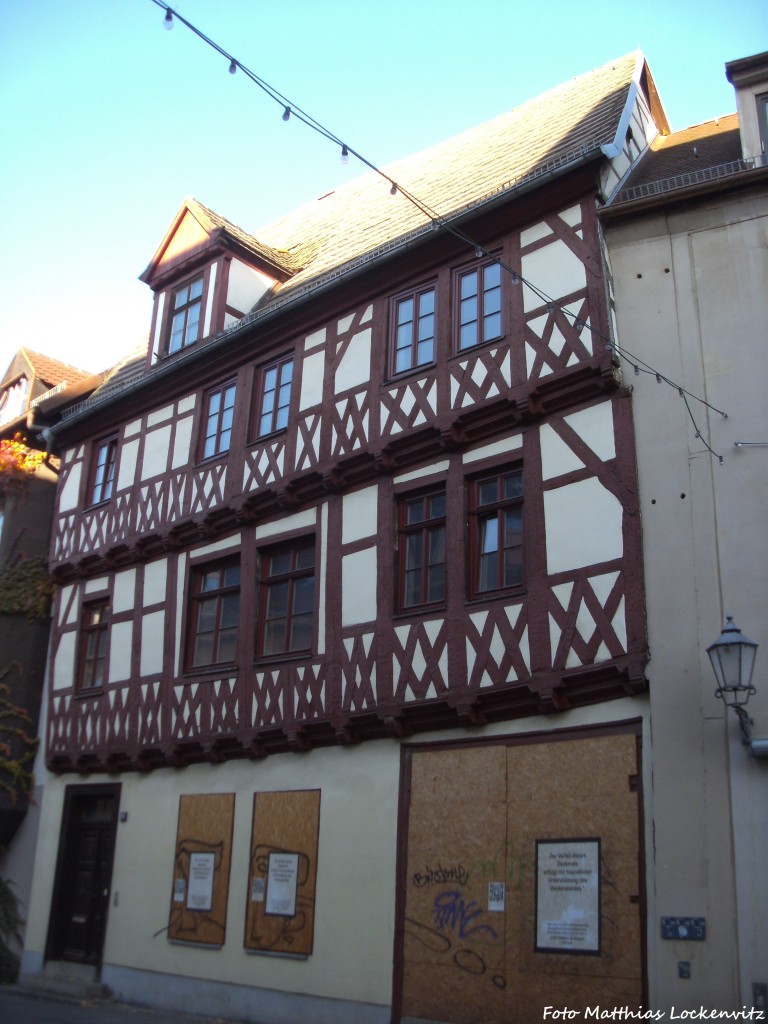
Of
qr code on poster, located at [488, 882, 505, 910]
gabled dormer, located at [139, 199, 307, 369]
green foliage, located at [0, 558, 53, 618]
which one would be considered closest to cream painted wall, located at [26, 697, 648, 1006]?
qr code on poster, located at [488, 882, 505, 910]

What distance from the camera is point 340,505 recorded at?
45.4 ft

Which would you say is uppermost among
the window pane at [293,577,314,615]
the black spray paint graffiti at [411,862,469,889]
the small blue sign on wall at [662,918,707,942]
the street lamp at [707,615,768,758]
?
the window pane at [293,577,314,615]

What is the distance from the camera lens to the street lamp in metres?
9.32

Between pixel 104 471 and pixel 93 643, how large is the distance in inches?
115

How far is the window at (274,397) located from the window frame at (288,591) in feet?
5.55

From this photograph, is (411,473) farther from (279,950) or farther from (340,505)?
(279,950)

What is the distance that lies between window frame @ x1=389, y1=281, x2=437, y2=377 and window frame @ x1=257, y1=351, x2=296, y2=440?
1832 millimetres

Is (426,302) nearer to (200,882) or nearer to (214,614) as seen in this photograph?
(214,614)

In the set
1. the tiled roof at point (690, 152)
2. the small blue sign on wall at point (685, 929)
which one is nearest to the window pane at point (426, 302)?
the tiled roof at point (690, 152)

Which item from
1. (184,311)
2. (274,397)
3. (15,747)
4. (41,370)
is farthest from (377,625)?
(41,370)

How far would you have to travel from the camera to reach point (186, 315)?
18.3 m

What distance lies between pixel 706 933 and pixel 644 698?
6.87ft

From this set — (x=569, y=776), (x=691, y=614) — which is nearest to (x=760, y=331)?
(x=691, y=614)

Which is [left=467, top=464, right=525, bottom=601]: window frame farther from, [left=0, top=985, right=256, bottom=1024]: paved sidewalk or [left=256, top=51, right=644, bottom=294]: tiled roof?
[left=0, top=985, right=256, bottom=1024]: paved sidewalk
